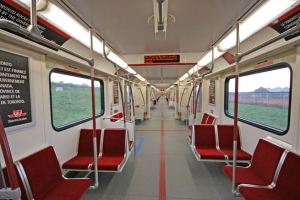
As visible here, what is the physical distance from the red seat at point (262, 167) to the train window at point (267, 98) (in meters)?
0.33

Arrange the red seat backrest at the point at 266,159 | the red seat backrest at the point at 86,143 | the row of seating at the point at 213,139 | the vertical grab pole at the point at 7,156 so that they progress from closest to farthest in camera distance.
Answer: the vertical grab pole at the point at 7,156 < the red seat backrest at the point at 266,159 < the red seat backrest at the point at 86,143 < the row of seating at the point at 213,139

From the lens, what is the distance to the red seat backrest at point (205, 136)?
3.20 metres

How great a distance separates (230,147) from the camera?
3.11 metres

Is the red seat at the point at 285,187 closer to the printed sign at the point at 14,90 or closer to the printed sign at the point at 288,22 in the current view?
the printed sign at the point at 288,22

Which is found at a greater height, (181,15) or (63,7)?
(181,15)

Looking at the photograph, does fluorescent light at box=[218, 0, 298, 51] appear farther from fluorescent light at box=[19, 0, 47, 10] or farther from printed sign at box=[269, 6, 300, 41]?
fluorescent light at box=[19, 0, 47, 10]

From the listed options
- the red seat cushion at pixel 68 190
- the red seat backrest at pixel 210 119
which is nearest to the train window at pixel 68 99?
the red seat cushion at pixel 68 190

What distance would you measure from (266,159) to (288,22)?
1.92m

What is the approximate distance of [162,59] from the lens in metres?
3.72

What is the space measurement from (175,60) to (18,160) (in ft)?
11.8

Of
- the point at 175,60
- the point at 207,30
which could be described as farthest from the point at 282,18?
the point at 175,60

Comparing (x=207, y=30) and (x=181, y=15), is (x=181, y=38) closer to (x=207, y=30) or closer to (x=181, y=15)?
(x=207, y=30)

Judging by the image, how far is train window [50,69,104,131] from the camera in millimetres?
2469

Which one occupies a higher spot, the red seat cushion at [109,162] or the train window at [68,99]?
the train window at [68,99]
